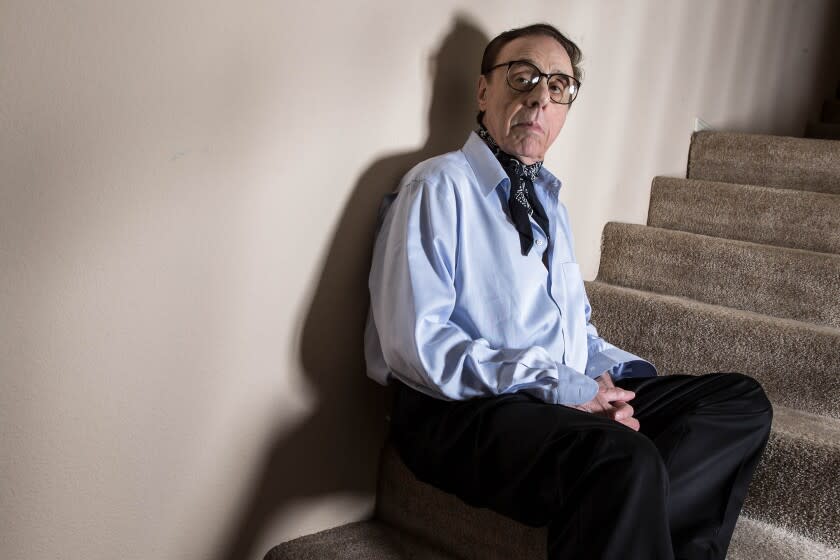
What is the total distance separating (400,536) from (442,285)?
539 mm

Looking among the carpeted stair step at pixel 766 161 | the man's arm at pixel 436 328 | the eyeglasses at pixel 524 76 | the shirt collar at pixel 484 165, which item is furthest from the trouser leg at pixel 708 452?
the carpeted stair step at pixel 766 161

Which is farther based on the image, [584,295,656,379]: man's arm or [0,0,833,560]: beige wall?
[584,295,656,379]: man's arm

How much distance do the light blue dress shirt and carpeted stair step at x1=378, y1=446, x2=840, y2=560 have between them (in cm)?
24

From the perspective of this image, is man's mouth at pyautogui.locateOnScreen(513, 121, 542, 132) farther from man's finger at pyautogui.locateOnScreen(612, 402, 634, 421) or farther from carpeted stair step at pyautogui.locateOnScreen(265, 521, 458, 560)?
carpeted stair step at pyautogui.locateOnScreen(265, 521, 458, 560)

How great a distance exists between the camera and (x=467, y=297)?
140cm

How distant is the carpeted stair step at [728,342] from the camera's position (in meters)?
1.79

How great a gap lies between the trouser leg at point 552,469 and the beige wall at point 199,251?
255 mm

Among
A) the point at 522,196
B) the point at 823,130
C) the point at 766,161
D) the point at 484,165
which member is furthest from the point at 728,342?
the point at 823,130

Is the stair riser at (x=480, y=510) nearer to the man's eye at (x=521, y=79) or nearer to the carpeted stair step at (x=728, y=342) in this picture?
the carpeted stair step at (x=728, y=342)

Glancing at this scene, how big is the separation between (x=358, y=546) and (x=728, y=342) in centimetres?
101

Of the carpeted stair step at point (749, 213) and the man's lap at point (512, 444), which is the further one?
the carpeted stair step at point (749, 213)

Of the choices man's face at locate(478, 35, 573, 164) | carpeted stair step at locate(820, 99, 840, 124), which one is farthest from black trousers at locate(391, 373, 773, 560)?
carpeted stair step at locate(820, 99, 840, 124)

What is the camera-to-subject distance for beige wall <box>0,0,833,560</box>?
102 centimetres

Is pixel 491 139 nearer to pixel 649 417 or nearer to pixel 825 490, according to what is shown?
pixel 649 417
